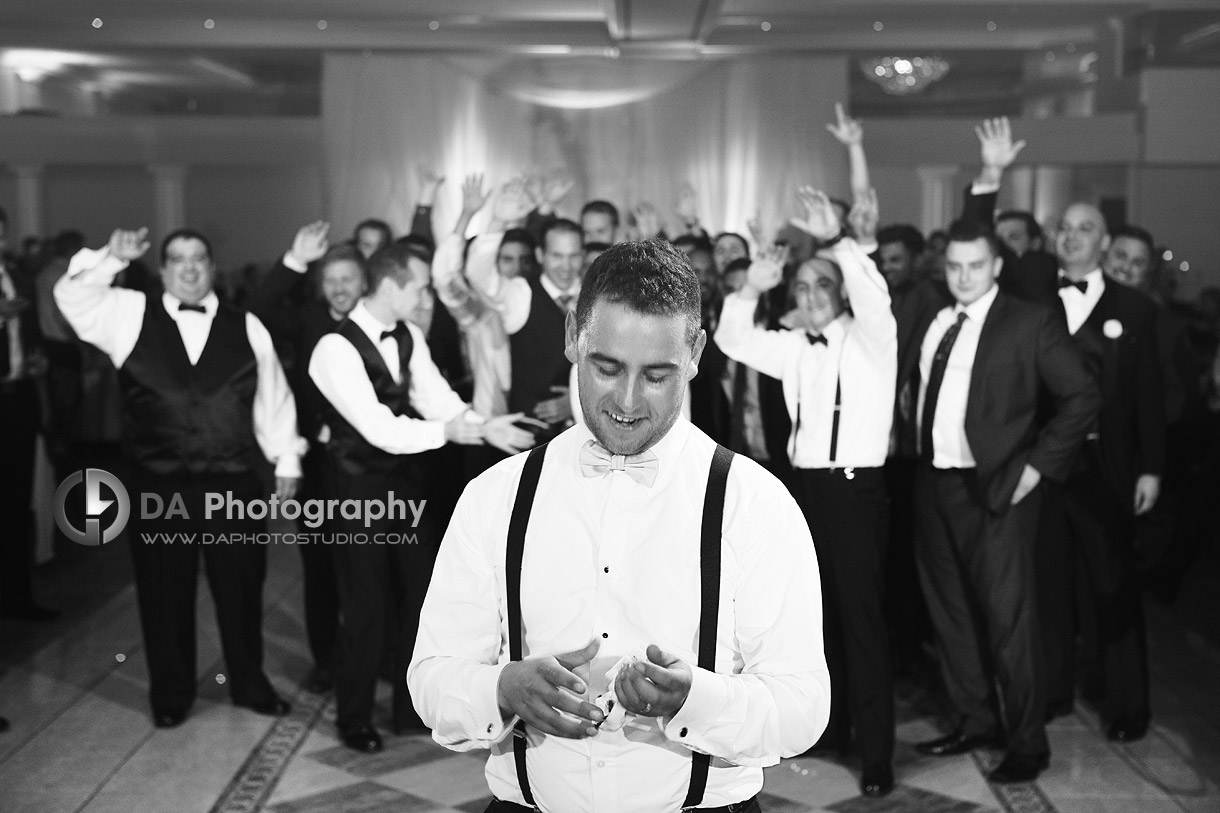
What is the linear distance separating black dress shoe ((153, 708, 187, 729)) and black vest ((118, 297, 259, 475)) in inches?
30.8

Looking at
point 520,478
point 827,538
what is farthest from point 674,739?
point 827,538

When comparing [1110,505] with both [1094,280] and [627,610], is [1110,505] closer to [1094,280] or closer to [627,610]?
[1094,280]

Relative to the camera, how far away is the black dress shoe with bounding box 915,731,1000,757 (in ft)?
13.2

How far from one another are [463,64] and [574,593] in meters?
9.06

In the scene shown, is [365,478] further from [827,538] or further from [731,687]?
[731,687]

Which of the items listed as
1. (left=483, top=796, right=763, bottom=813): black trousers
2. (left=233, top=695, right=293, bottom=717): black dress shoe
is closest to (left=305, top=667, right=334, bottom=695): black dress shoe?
(left=233, top=695, right=293, bottom=717): black dress shoe

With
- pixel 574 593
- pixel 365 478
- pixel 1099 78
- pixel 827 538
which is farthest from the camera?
pixel 1099 78

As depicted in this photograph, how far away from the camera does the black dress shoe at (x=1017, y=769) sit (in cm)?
378

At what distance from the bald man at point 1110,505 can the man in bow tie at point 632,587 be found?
9.02 feet

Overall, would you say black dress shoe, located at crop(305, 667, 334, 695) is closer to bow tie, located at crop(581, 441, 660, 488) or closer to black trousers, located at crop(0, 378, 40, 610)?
black trousers, located at crop(0, 378, 40, 610)

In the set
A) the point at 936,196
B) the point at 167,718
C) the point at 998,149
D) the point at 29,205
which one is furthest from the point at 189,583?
the point at 29,205

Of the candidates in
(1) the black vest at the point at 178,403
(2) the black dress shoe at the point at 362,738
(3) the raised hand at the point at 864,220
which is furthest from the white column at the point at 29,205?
(3) the raised hand at the point at 864,220

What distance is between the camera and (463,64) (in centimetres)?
1022

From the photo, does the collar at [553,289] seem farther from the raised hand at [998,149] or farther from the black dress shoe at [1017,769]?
the black dress shoe at [1017,769]
